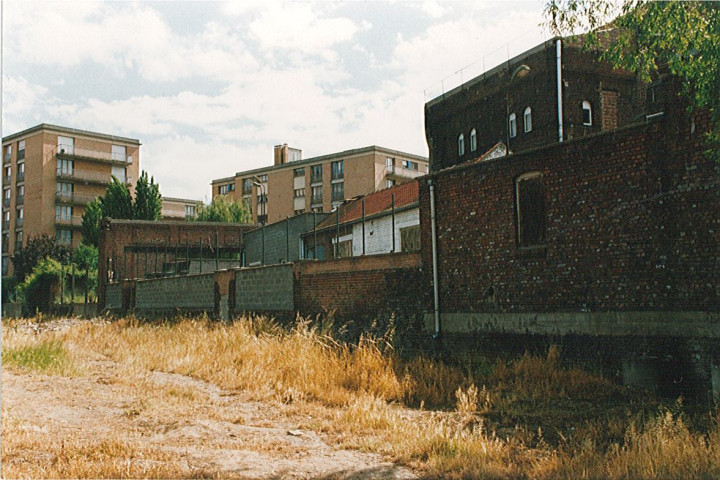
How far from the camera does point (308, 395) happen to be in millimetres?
11156

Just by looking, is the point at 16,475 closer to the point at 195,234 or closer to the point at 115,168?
the point at 195,234

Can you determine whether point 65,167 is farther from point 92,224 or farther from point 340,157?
point 340,157

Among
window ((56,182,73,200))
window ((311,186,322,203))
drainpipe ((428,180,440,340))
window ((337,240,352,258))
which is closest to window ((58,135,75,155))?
window ((56,182,73,200))

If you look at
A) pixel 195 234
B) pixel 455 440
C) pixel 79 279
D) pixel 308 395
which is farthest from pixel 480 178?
pixel 79 279

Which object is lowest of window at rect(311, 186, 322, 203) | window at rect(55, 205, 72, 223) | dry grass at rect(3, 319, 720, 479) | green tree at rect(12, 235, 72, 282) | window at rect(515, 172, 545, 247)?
dry grass at rect(3, 319, 720, 479)

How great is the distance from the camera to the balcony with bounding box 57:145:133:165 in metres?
63.3

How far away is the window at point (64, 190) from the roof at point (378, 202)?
41.1 metres

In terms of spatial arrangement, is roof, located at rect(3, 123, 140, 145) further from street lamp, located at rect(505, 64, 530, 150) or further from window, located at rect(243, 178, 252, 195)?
street lamp, located at rect(505, 64, 530, 150)

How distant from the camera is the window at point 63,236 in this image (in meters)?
62.4

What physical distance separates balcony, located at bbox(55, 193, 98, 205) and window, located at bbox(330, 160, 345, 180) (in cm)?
2493

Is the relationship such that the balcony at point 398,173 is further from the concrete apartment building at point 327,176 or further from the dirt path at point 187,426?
the dirt path at point 187,426

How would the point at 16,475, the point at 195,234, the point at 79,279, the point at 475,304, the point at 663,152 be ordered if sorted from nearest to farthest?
the point at 16,475
the point at 663,152
the point at 475,304
the point at 195,234
the point at 79,279

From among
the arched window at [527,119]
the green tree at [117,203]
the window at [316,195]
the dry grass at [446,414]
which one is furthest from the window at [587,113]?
the window at [316,195]

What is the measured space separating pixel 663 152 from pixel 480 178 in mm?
4275
